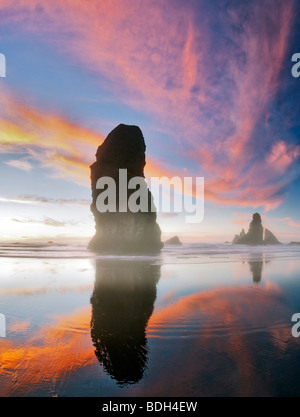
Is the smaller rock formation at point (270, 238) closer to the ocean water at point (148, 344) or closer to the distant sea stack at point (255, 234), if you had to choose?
the distant sea stack at point (255, 234)

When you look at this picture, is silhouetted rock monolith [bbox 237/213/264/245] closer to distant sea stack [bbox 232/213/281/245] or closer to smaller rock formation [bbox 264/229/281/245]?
distant sea stack [bbox 232/213/281/245]

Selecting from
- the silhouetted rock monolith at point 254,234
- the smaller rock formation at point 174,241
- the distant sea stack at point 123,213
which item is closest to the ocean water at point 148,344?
the distant sea stack at point 123,213

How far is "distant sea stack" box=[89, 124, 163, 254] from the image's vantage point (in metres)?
53.4

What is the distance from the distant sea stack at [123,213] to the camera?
5341cm

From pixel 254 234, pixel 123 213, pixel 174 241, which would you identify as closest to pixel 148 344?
pixel 123 213

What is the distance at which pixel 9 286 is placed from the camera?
456 inches

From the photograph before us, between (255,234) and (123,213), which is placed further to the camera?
(255,234)

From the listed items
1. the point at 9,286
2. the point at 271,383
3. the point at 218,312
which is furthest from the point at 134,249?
the point at 271,383

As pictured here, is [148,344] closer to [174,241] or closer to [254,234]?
[174,241]

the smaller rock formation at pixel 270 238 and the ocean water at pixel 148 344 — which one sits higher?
the ocean water at pixel 148 344

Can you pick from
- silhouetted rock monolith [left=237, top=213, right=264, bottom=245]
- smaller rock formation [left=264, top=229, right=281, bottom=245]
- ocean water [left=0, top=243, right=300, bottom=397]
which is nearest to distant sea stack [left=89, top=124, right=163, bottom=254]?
ocean water [left=0, top=243, right=300, bottom=397]

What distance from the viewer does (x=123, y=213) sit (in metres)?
54.9

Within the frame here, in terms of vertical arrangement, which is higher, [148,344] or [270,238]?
[148,344]
